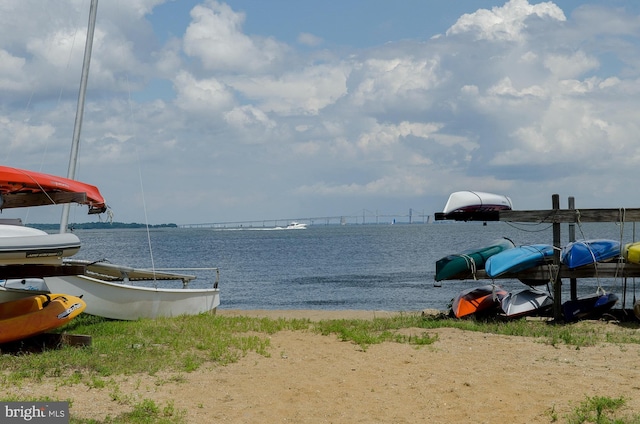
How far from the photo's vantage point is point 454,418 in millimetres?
7641

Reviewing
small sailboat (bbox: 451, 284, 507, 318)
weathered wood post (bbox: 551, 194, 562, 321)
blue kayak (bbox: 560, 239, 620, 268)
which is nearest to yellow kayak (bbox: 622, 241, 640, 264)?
blue kayak (bbox: 560, 239, 620, 268)

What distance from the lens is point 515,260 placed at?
14.3 metres

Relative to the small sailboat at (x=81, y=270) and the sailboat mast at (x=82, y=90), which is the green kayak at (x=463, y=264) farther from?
the sailboat mast at (x=82, y=90)

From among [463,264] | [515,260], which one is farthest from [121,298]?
[515,260]

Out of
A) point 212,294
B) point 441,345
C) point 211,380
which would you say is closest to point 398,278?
point 212,294

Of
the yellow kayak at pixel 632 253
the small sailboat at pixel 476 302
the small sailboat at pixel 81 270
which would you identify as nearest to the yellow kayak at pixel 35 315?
the small sailboat at pixel 81 270

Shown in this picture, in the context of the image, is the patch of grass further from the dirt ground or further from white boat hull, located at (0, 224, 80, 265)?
white boat hull, located at (0, 224, 80, 265)

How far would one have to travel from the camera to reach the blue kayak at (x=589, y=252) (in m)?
14.1

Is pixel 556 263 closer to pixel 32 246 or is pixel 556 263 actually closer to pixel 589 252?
pixel 589 252

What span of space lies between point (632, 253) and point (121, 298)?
33.2ft

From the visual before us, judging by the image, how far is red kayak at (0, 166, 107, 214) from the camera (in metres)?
11.6

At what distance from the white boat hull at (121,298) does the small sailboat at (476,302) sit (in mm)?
5937

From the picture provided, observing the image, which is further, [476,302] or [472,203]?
[472,203]

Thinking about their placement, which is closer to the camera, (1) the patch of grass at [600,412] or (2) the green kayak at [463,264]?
(1) the patch of grass at [600,412]
